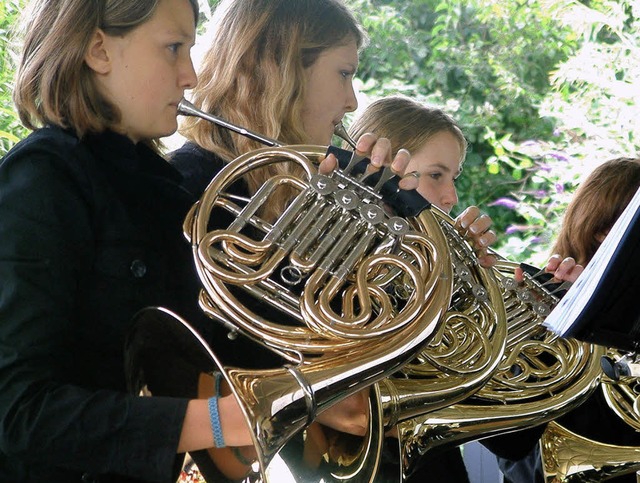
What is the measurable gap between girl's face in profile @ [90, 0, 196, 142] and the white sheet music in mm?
615

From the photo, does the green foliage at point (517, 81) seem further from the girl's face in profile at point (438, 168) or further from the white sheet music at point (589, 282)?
the white sheet music at point (589, 282)

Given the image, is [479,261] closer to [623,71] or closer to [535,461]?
[535,461]

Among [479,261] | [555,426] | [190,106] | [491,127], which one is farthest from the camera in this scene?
[491,127]

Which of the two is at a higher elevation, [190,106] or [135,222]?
[190,106]

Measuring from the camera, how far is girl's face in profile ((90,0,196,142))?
1.36 meters

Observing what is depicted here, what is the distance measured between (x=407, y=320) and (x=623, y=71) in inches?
121

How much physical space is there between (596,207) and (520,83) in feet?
7.17

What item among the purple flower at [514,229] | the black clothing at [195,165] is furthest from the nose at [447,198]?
the purple flower at [514,229]

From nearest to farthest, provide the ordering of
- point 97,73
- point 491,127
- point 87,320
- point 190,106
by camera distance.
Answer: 1. point 87,320
2. point 97,73
3. point 190,106
4. point 491,127

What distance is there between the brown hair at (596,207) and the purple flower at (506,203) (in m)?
1.65

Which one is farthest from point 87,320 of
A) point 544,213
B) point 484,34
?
point 484,34

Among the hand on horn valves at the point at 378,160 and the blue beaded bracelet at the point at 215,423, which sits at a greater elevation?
the hand on horn valves at the point at 378,160

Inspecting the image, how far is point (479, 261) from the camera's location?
1719mm

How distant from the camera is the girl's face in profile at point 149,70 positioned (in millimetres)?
1359
